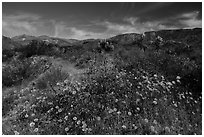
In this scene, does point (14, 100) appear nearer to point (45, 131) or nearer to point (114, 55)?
point (45, 131)

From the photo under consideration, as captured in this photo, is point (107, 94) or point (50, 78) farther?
point (50, 78)

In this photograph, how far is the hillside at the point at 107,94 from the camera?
8094mm

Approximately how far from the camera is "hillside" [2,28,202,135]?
809 cm

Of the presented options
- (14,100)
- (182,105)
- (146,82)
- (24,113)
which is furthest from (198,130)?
(14,100)

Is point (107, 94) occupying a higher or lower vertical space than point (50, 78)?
lower

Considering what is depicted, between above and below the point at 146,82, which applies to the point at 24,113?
below

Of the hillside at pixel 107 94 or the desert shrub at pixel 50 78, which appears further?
the desert shrub at pixel 50 78

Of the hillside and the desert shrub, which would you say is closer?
the hillside

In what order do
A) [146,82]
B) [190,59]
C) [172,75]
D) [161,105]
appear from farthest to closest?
[190,59] < [172,75] < [146,82] < [161,105]

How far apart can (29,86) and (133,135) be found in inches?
243

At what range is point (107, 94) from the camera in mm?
9555

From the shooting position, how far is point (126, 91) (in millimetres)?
9750

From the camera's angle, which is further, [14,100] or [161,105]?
[14,100]

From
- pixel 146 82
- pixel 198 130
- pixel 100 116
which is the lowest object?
pixel 198 130
